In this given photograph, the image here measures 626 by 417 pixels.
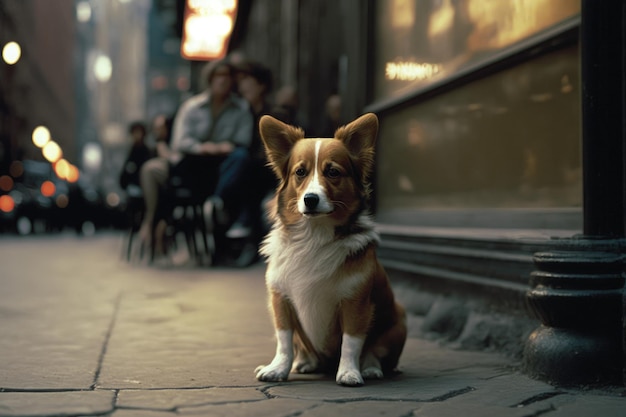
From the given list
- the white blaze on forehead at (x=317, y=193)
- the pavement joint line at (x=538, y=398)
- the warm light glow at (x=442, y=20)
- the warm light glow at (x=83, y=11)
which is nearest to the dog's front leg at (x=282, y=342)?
the white blaze on forehead at (x=317, y=193)

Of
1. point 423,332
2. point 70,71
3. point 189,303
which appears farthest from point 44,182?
→ point 70,71

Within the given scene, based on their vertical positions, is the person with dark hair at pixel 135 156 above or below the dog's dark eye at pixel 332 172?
above

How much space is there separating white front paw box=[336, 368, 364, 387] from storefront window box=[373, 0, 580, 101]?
2.13 meters

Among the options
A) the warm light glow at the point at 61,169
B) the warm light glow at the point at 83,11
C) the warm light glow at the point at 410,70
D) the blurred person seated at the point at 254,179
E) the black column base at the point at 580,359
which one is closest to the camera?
the black column base at the point at 580,359

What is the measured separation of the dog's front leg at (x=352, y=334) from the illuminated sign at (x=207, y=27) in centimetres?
1393

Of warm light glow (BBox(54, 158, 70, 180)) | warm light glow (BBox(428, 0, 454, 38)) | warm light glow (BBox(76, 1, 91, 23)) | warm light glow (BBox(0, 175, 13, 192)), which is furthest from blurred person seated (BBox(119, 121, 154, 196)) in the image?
warm light glow (BBox(76, 1, 91, 23))

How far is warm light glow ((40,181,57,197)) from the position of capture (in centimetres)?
2731

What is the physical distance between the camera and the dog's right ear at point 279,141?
364 centimetres

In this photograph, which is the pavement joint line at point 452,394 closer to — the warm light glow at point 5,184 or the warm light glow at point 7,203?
the warm light glow at point 7,203

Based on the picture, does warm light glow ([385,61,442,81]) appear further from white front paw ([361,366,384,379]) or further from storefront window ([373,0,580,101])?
white front paw ([361,366,384,379])

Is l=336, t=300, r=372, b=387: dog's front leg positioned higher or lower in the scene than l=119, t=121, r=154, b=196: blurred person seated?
lower

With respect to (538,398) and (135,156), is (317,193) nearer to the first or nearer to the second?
(538,398)

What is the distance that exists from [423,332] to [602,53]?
2.15 metres

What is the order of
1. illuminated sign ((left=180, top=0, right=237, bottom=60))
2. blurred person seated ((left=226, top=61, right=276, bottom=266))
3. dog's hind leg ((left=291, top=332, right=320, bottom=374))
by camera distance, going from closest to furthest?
dog's hind leg ((left=291, top=332, right=320, bottom=374)) → blurred person seated ((left=226, top=61, right=276, bottom=266)) → illuminated sign ((left=180, top=0, right=237, bottom=60))
